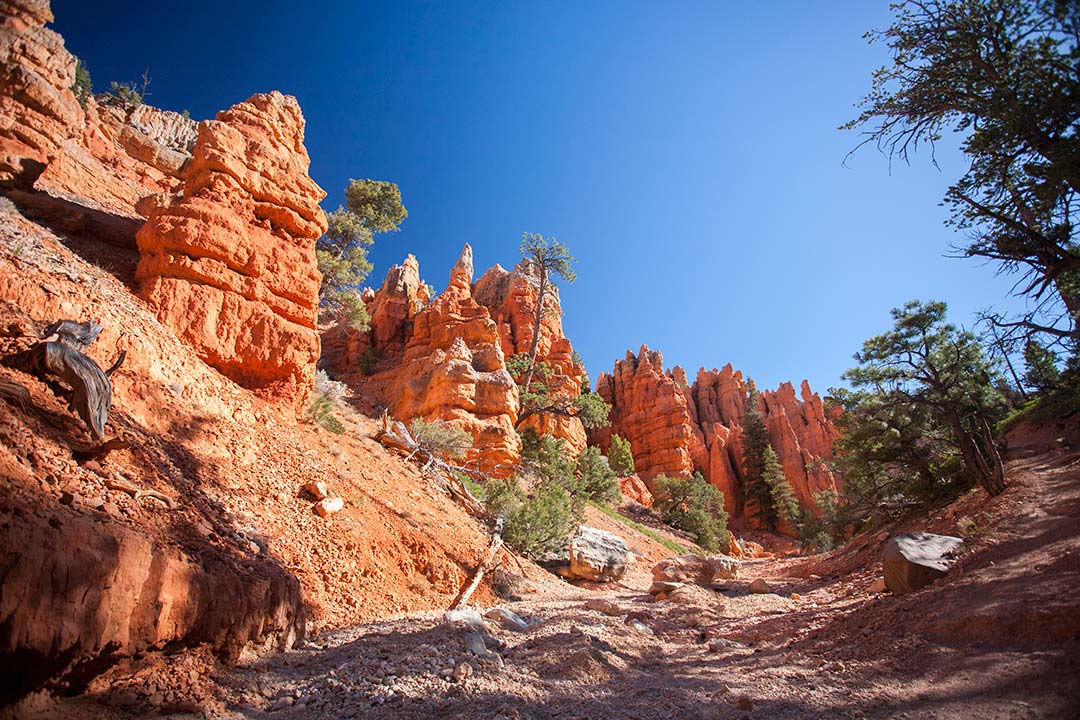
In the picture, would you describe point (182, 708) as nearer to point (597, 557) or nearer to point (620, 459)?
point (597, 557)

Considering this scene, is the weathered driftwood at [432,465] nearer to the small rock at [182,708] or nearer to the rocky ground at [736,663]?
the rocky ground at [736,663]

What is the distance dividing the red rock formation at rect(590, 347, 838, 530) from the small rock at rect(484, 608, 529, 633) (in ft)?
127

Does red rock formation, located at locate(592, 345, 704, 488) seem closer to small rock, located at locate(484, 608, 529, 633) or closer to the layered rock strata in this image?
the layered rock strata

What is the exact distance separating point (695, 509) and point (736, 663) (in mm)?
26557

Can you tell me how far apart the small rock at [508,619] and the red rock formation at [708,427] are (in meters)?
38.9

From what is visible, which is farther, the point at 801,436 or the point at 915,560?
the point at 801,436

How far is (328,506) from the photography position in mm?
7309

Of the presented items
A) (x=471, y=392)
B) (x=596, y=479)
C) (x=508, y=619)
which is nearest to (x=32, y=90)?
(x=471, y=392)

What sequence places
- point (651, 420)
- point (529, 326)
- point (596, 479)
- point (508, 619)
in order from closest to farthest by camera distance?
point (508, 619), point (596, 479), point (529, 326), point (651, 420)

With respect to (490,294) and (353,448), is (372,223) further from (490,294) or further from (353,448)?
(490,294)

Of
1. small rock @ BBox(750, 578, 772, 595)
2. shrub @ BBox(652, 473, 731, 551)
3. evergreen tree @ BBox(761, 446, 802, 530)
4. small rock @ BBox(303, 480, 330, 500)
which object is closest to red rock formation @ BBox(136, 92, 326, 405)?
small rock @ BBox(303, 480, 330, 500)

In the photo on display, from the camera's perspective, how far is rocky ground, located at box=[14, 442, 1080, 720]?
3477 millimetres

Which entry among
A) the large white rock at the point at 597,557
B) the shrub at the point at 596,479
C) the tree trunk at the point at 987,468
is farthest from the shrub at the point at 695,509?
the tree trunk at the point at 987,468

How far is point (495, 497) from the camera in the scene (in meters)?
13.0
